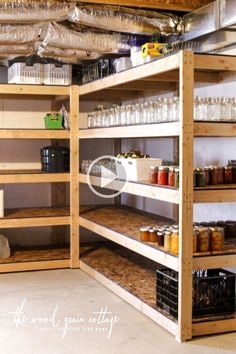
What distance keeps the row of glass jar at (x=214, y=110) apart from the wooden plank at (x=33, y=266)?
2.61 meters

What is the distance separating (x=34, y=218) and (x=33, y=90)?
134cm

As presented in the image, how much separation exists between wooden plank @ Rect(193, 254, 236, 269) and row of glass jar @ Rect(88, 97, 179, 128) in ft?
3.32

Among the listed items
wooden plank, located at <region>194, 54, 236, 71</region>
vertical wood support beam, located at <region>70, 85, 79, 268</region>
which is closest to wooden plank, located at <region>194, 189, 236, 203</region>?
wooden plank, located at <region>194, 54, 236, 71</region>

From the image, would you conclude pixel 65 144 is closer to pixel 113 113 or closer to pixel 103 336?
pixel 113 113

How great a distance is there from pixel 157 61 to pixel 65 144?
9.56ft

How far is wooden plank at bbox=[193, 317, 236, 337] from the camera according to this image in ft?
12.0

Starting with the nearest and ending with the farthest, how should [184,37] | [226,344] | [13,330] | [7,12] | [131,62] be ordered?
[226,344] → [13,330] → [7,12] → [184,37] → [131,62]

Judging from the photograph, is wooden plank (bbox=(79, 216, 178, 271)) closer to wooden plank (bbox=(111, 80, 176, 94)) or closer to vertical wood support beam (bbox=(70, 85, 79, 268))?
vertical wood support beam (bbox=(70, 85, 79, 268))

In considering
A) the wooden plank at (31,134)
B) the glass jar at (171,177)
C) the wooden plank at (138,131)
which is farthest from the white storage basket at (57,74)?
the glass jar at (171,177)

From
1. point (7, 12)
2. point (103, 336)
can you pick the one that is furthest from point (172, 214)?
point (7, 12)

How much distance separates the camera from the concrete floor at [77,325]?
347 centimetres

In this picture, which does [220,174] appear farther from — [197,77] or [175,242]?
[197,77]

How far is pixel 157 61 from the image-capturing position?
3734 millimetres

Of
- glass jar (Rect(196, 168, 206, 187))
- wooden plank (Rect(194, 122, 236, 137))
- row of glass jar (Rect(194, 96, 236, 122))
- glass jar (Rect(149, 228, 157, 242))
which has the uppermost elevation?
row of glass jar (Rect(194, 96, 236, 122))
